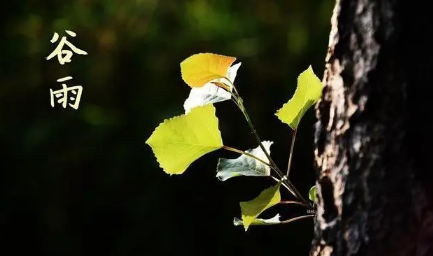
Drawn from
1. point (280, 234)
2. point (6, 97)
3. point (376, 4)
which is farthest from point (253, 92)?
point (376, 4)

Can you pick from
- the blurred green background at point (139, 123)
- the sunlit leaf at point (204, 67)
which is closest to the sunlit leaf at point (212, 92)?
the sunlit leaf at point (204, 67)

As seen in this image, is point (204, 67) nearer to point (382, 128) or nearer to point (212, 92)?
point (212, 92)

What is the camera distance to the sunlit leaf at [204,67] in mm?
555

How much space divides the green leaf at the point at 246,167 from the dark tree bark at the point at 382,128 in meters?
0.10

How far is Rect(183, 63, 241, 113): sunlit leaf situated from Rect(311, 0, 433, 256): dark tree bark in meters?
0.10

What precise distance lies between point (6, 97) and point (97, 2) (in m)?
0.28

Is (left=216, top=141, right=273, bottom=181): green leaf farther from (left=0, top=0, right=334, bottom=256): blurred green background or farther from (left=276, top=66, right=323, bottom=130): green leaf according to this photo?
(left=0, top=0, right=334, bottom=256): blurred green background

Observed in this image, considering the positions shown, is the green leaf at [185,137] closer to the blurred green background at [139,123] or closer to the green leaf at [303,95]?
the green leaf at [303,95]

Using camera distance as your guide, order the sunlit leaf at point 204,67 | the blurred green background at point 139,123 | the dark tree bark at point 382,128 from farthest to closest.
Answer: the blurred green background at point 139,123
the sunlit leaf at point 204,67
the dark tree bark at point 382,128

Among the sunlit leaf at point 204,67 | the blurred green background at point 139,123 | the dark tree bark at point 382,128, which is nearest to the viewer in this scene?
the dark tree bark at point 382,128

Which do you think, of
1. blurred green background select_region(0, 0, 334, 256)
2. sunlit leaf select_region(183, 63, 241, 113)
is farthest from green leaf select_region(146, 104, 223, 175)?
blurred green background select_region(0, 0, 334, 256)

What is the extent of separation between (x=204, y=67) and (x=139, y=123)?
2.81ft

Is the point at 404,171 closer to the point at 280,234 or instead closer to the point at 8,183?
the point at 280,234

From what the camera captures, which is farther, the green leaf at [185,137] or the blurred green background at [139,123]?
the blurred green background at [139,123]
